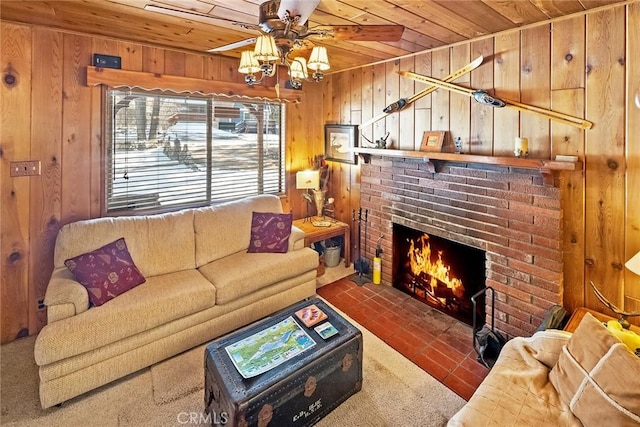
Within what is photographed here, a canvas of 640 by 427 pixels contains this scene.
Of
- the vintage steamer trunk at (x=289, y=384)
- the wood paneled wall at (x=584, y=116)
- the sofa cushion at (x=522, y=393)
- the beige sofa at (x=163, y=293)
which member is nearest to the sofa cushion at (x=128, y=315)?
the beige sofa at (x=163, y=293)

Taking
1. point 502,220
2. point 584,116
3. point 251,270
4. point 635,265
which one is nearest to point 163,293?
point 251,270

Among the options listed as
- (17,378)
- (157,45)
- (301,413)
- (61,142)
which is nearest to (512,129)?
(301,413)

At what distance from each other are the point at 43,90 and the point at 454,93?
3.40 meters

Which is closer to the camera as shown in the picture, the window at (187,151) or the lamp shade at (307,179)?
the window at (187,151)

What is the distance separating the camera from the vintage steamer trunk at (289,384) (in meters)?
1.69

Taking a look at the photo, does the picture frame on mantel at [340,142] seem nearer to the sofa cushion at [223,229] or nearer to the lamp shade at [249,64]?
the sofa cushion at [223,229]

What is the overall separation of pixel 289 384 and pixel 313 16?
2282mm

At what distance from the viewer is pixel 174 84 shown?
3229 millimetres

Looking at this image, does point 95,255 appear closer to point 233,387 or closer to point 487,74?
point 233,387

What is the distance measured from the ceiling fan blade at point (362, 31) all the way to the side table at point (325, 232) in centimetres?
218

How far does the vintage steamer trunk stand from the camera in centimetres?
169

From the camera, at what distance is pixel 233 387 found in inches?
67.6

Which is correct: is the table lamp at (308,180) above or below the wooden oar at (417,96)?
below

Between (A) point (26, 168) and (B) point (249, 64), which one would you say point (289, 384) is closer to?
(B) point (249, 64)
